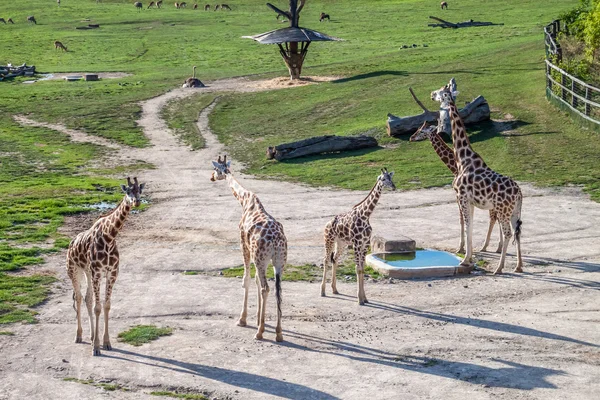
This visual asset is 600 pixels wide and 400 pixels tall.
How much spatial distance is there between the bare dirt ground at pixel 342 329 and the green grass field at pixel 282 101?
283 cm

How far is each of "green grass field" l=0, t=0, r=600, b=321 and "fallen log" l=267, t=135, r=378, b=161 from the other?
1.44ft

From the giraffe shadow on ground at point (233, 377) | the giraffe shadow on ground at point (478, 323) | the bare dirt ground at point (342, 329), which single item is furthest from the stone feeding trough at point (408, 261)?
the giraffe shadow on ground at point (233, 377)

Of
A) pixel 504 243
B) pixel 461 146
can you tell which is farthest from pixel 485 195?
pixel 461 146

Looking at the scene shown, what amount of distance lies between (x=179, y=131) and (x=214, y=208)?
15.3 meters

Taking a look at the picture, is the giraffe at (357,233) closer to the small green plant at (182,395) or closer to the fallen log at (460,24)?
the small green plant at (182,395)

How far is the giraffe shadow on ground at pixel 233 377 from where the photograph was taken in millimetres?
15156

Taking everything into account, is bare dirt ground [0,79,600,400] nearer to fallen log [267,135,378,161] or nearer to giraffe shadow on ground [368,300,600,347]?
giraffe shadow on ground [368,300,600,347]

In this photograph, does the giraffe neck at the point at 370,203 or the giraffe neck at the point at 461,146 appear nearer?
the giraffe neck at the point at 370,203

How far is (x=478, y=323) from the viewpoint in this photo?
18.7m

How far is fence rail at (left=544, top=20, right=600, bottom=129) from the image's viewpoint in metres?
36.8

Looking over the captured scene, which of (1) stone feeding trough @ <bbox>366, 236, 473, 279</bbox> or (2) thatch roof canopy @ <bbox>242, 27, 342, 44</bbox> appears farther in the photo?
(2) thatch roof canopy @ <bbox>242, 27, 342, 44</bbox>

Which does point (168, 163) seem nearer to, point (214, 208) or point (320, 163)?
point (320, 163)

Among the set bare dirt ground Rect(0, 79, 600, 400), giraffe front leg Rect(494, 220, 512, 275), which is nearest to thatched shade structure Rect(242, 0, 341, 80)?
bare dirt ground Rect(0, 79, 600, 400)

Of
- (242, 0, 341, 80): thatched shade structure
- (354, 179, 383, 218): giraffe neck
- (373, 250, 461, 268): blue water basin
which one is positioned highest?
(242, 0, 341, 80): thatched shade structure
